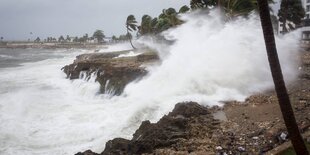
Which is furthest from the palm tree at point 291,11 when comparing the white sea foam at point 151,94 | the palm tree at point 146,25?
the white sea foam at point 151,94

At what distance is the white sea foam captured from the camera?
1412 centimetres

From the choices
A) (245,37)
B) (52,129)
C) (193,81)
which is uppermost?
(245,37)

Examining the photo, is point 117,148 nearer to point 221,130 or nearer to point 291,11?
point 221,130

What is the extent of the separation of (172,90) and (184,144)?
772 centimetres

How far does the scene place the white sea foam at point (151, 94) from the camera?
1412 cm

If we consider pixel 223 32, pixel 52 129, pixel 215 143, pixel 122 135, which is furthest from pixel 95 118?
pixel 223 32

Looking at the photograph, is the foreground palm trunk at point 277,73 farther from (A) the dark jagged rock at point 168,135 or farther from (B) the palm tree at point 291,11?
(B) the palm tree at point 291,11

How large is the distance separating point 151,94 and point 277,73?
40.2ft

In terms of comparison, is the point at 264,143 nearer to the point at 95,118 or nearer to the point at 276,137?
the point at 276,137

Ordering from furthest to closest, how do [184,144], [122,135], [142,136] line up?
[122,135]
[142,136]
[184,144]

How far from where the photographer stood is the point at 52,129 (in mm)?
15141

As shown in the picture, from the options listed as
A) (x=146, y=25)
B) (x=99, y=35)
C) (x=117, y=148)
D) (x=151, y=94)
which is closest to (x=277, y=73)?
(x=117, y=148)

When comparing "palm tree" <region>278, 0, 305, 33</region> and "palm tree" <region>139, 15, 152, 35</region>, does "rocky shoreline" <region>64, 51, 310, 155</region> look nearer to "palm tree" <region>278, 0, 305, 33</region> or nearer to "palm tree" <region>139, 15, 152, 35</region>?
"palm tree" <region>278, 0, 305, 33</region>

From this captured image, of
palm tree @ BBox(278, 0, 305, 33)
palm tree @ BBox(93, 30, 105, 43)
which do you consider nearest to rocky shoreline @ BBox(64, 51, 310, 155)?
palm tree @ BBox(278, 0, 305, 33)
